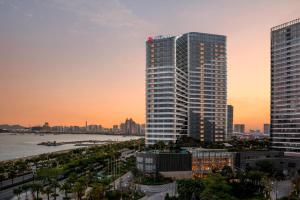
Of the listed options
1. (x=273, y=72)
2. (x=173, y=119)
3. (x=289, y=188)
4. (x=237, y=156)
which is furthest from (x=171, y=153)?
(x=273, y=72)

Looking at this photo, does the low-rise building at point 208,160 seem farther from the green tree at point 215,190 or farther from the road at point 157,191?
the green tree at point 215,190

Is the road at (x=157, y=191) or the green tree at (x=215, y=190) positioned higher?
the green tree at (x=215, y=190)

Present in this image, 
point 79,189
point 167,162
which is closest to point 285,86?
point 167,162

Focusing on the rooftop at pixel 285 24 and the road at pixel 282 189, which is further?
the rooftop at pixel 285 24

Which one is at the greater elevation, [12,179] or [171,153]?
[171,153]

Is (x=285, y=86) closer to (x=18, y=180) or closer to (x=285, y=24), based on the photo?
(x=285, y=24)

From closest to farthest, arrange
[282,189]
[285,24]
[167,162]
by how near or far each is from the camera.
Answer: [282,189] < [167,162] < [285,24]

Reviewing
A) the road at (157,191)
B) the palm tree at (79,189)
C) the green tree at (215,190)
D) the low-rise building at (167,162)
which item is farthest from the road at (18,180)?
the green tree at (215,190)

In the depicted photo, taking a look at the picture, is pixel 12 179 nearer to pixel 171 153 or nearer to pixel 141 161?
pixel 141 161

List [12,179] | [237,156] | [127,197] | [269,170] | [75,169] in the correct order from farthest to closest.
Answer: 1. [75,169]
2. [237,156]
3. [269,170]
4. [12,179]
5. [127,197]
